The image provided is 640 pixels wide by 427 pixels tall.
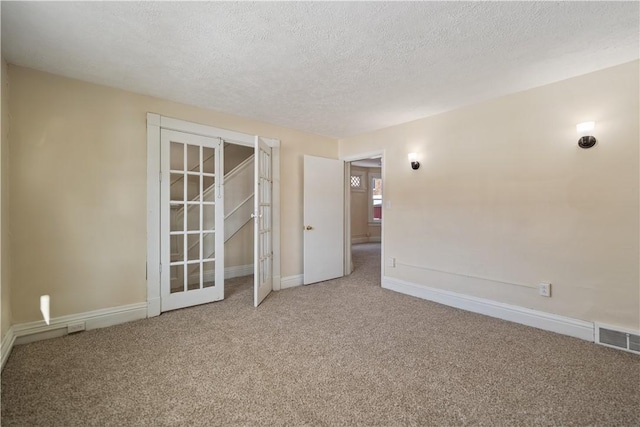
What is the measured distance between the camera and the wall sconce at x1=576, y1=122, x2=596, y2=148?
7.77 ft

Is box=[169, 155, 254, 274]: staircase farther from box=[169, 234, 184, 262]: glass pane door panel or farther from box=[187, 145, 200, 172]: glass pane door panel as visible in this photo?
box=[169, 234, 184, 262]: glass pane door panel

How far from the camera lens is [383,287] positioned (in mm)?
4023

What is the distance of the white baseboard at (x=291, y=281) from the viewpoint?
4020 millimetres

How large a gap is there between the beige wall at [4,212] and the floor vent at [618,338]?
4.71 m

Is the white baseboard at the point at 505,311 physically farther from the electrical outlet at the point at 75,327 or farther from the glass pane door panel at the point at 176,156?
the electrical outlet at the point at 75,327

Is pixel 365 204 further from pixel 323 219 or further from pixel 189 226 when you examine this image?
pixel 189 226

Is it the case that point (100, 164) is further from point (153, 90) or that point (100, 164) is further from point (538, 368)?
point (538, 368)

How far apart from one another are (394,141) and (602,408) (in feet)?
10.6

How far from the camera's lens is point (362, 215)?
29.8 ft

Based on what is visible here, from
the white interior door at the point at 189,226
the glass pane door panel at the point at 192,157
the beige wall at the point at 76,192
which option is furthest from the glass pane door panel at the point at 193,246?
the glass pane door panel at the point at 192,157

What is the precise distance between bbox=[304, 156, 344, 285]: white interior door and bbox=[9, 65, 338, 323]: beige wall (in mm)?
1987

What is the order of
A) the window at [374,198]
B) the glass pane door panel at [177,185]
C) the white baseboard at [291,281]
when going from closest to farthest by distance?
the glass pane door panel at [177,185], the white baseboard at [291,281], the window at [374,198]

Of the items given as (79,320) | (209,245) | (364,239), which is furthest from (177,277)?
(364,239)

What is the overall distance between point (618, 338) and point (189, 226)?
14.0 feet
